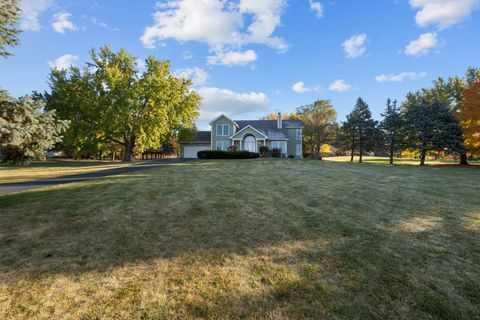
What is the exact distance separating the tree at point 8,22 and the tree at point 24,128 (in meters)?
1.81

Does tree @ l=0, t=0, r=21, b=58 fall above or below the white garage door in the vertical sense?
above

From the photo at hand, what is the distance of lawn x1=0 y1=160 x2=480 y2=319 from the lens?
234 cm

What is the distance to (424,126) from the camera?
25562 mm

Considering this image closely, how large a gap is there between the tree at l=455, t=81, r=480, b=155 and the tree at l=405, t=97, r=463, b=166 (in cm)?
242

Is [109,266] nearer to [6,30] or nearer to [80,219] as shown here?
[80,219]

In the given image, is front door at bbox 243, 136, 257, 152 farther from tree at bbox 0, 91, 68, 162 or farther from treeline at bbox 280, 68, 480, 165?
tree at bbox 0, 91, 68, 162

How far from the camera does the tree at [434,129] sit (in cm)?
2391

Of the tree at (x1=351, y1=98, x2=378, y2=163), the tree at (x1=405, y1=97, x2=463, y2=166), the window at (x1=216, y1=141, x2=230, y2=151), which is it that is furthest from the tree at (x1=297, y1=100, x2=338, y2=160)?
the window at (x1=216, y1=141, x2=230, y2=151)

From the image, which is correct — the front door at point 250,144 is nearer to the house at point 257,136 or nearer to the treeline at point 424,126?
the house at point 257,136

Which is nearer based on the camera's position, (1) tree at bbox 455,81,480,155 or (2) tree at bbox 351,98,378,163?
(1) tree at bbox 455,81,480,155

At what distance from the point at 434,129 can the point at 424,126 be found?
975 mm

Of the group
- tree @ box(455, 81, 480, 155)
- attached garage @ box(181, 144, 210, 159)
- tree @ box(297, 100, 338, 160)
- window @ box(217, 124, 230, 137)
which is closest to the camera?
tree @ box(455, 81, 480, 155)

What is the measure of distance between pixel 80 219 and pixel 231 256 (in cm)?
372

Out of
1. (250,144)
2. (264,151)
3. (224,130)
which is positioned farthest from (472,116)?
(224,130)
